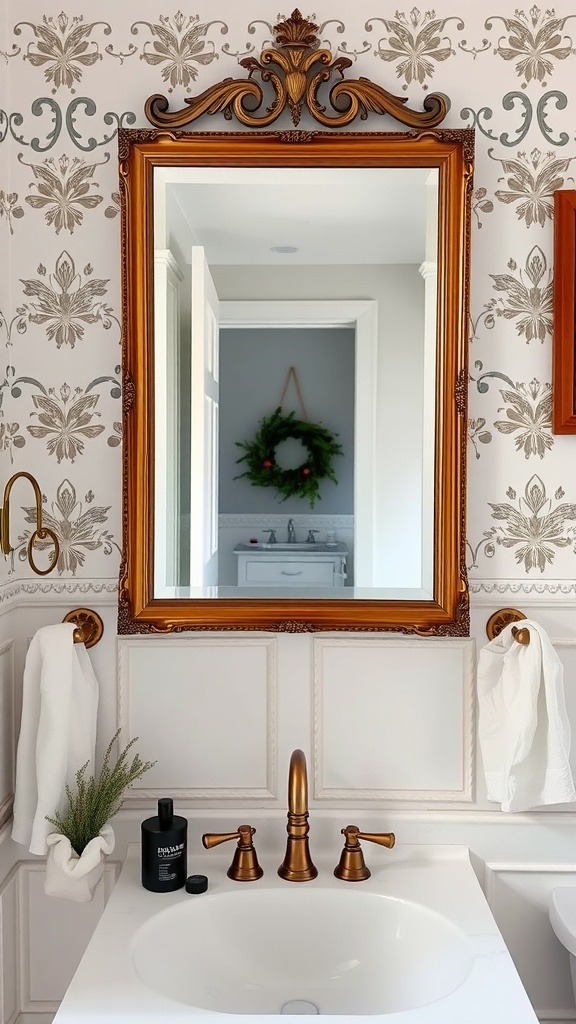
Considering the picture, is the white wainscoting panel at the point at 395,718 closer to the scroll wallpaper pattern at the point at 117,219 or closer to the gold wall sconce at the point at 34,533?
the scroll wallpaper pattern at the point at 117,219

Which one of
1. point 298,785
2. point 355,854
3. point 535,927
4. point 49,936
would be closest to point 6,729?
point 49,936

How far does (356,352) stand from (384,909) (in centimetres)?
91

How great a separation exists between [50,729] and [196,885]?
0.34 meters

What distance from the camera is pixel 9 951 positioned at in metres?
1.53

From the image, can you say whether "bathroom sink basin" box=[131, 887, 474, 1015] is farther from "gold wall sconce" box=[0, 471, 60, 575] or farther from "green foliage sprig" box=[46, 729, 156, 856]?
"gold wall sconce" box=[0, 471, 60, 575]

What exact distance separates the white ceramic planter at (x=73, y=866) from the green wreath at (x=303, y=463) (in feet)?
2.07

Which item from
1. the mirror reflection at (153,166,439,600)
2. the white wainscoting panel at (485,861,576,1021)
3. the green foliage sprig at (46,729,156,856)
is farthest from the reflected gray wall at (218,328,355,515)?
the white wainscoting panel at (485,861,576,1021)

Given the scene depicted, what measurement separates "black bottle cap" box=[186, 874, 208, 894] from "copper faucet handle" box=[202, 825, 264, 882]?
0.05 meters

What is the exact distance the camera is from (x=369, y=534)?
59.7 inches

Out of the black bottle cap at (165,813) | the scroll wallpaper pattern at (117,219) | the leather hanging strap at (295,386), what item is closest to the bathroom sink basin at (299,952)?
the black bottle cap at (165,813)

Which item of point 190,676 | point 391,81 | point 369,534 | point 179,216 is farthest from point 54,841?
point 391,81

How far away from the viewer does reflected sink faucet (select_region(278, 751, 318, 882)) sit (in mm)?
1449

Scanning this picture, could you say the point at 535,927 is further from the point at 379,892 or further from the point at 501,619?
the point at 501,619

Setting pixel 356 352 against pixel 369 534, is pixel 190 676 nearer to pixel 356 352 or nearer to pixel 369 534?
pixel 369 534
